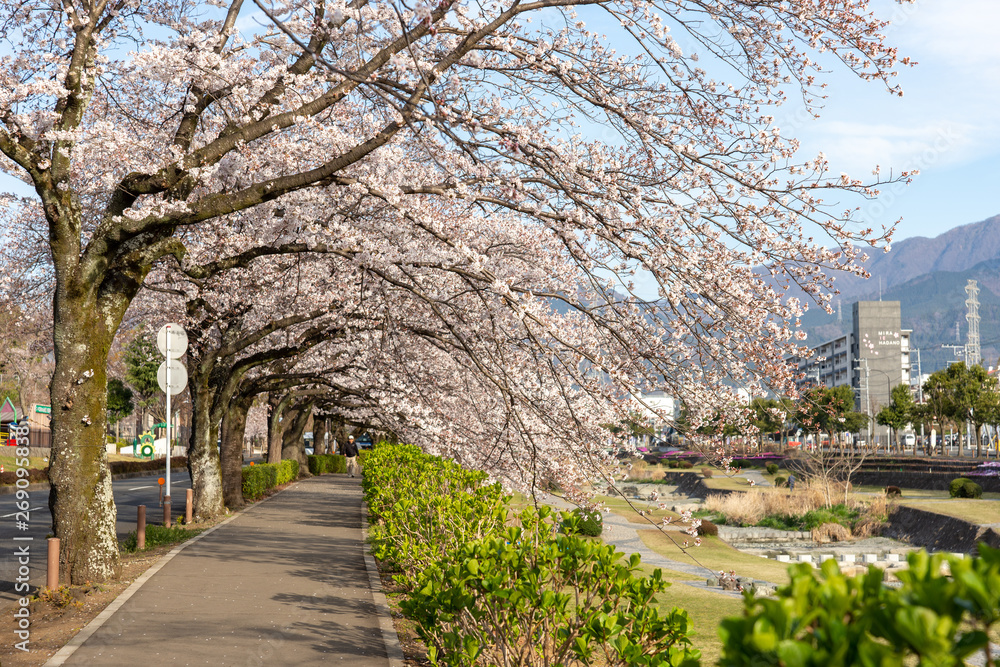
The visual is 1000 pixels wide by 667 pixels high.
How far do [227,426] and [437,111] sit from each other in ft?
53.9

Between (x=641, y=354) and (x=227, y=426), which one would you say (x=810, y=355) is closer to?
(x=641, y=354)

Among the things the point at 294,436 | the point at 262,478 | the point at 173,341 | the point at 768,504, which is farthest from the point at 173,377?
the point at 768,504

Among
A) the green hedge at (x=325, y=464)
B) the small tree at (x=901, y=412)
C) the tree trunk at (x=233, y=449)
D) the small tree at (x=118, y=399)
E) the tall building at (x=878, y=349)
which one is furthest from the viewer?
the tall building at (x=878, y=349)

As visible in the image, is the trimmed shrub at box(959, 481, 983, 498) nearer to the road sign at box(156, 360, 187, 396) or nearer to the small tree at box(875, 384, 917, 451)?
the road sign at box(156, 360, 187, 396)

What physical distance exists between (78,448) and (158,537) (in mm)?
5513

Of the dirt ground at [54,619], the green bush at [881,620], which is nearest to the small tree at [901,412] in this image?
the dirt ground at [54,619]

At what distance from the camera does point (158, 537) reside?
46.8ft

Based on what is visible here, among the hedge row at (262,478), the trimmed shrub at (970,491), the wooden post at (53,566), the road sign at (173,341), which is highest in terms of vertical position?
the road sign at (173,341)

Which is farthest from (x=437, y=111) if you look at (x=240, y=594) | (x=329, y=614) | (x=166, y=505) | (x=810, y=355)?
(x=166, y=505)

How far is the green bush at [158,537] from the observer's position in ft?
42.9

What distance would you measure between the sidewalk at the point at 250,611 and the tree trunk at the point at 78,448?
2.72 ft

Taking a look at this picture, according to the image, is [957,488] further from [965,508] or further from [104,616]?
[104,616]

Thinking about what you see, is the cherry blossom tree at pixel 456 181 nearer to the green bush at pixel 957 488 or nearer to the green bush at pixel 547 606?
the green bush at pixel 547 606

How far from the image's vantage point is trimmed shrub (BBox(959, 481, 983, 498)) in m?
34.0
